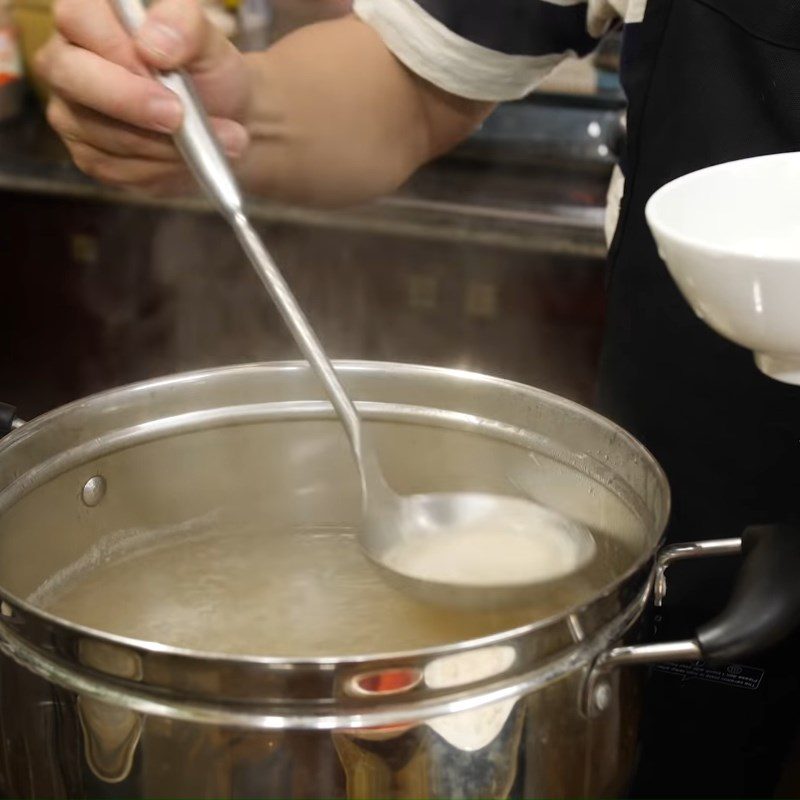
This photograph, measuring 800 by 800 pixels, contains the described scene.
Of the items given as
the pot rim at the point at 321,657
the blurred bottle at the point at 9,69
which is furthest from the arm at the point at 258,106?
the blurred bottle at the point at 9,69

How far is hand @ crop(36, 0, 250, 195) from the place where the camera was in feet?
2.88

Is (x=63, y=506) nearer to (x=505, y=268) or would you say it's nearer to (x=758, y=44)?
(x=758, y=44)

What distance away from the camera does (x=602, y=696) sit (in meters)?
0.66

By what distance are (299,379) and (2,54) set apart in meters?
1.70

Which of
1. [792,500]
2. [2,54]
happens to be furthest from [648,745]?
[2,54]

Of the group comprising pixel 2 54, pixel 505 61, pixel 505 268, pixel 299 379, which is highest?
pixel 505 61

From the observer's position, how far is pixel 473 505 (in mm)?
930

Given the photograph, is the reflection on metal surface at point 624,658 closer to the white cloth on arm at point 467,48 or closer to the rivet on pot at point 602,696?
the rivet on pot at point 602,696

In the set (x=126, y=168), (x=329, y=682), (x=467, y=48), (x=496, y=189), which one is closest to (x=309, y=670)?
(x=329, y=682)

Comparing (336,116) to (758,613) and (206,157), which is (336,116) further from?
(758,613)

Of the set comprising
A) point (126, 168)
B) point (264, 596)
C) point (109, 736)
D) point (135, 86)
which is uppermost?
point (135, 86)

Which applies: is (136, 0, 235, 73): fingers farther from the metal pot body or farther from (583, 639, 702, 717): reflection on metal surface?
(583, 639, 702, 717): reflection on metal surface

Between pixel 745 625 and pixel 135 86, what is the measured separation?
0.58 meters

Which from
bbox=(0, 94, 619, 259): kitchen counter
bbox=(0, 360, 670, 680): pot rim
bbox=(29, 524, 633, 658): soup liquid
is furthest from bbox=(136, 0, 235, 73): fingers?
bbox=(0, 94, 619, 259): kitchen counter
